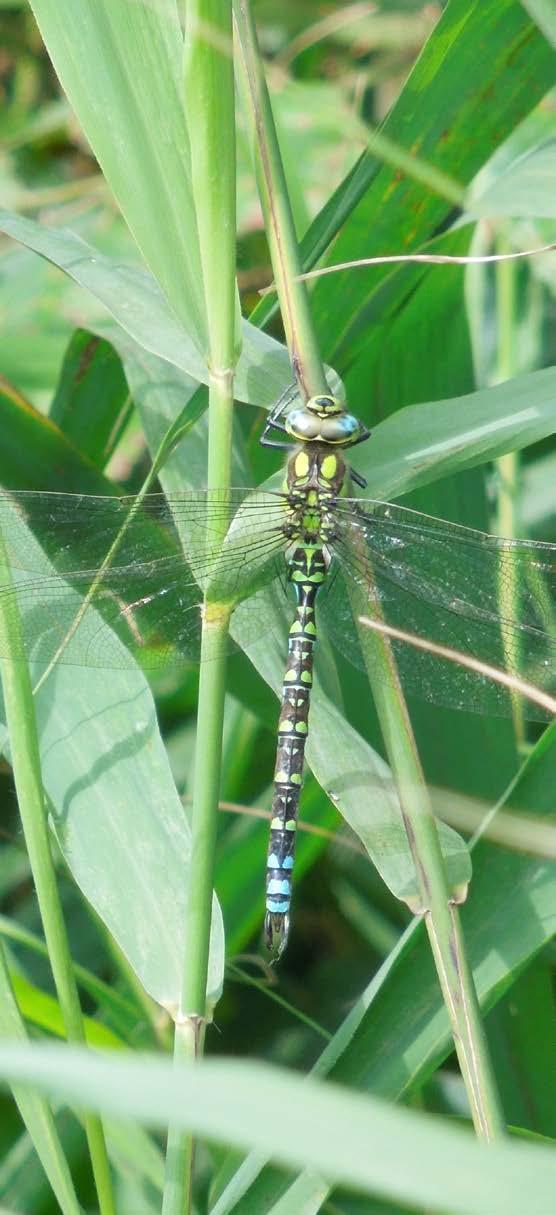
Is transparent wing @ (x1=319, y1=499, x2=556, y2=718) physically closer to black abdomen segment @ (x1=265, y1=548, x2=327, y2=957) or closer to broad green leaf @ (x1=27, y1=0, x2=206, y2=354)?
black abdomen segment @ (x1=265, y1=548, x2=327, y2=957)

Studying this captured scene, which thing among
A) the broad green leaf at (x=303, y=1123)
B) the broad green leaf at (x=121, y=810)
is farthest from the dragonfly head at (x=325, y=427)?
the broad green leaf at (x=303, y=1123)

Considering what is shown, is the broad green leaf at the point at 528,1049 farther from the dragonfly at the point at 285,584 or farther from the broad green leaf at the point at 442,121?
the broad green leaf at the point at 442,121

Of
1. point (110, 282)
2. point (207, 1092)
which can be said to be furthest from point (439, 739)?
point (207, 1092)

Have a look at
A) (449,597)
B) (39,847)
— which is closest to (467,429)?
(449,597)

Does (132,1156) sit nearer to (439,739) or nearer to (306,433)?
(439,739)

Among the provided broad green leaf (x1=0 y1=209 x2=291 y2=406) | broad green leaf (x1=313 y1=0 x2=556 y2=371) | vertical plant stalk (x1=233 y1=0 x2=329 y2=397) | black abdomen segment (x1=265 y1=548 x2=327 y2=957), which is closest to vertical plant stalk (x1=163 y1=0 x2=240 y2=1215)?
vertical plant stalk (x1=233 y1=0 x2=329 y2=397)

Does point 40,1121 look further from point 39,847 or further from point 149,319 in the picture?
point 149,319
